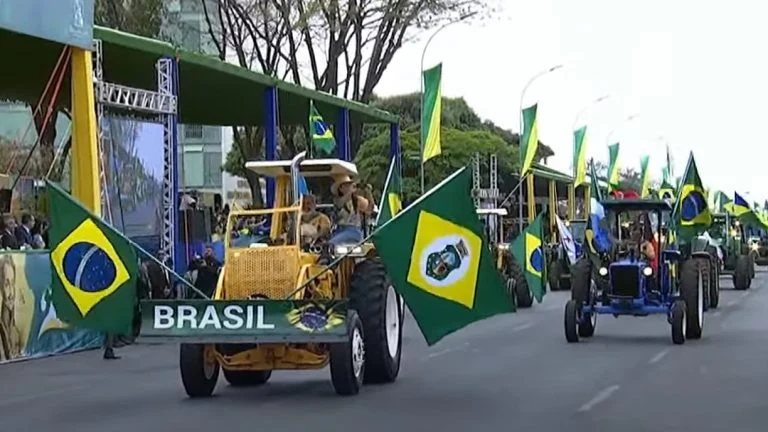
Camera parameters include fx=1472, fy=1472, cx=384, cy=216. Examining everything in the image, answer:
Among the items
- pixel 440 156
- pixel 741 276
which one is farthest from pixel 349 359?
pixel 440 156

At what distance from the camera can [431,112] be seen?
123ft

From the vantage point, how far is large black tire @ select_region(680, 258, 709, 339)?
2167 centimetres

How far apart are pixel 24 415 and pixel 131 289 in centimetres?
160

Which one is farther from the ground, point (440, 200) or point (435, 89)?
point (435, 89)

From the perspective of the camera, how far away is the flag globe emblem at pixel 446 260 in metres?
14.3

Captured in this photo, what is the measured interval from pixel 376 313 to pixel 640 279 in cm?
758

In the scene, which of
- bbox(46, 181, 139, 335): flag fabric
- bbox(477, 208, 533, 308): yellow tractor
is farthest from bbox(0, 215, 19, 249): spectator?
bbox(477, 208, 533, 308): yellow tractor

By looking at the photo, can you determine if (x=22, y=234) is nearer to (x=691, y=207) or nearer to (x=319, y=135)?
(x=691, y=207)

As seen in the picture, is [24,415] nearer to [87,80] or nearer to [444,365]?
[444,365]

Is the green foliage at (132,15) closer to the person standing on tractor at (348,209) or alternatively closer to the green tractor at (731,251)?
the green tractor at (731,251)

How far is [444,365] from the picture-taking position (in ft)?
60.9

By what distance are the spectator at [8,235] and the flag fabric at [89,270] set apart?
7637mm

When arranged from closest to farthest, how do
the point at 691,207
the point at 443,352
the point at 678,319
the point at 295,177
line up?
the point at 295,177 → the point at 443,352 → the point at 678,319 → the point at 691,207

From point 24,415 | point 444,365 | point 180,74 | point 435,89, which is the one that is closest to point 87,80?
point 180,74
